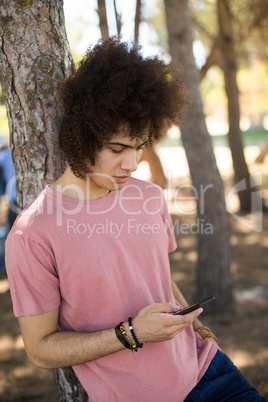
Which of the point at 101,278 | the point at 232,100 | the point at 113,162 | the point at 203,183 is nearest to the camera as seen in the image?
the point at 101,278

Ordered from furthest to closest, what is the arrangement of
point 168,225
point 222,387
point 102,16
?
point 102,16 → point 168,225 → point 222,387

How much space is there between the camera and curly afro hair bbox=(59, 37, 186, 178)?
4.83 ft

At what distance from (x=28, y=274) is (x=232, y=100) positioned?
7.16 metres

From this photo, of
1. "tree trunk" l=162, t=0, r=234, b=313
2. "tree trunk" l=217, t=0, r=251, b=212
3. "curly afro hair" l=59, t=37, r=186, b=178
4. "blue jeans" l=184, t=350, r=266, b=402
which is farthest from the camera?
"tree trunk" l=217, t=0, r=251, b=212

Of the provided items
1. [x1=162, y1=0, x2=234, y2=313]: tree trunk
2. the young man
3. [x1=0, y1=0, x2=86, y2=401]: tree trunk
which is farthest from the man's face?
[x1=162, y1=0, x2=234, y2=313]: tree trunk

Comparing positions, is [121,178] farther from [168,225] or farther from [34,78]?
[34,78]

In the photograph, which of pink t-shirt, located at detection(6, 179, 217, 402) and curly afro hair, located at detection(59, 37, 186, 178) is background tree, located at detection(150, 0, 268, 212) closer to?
curly afro hair, located at detection(59, 37, 186, 178)

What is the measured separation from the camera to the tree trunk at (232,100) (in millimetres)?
7175

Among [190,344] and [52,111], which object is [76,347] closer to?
[190,344]

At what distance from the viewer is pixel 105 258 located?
4.76 ft

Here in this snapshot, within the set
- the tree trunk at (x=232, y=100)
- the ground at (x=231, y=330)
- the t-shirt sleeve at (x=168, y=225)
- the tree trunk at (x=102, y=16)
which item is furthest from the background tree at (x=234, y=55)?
the t-shirt sleeve at (x=168, y=225)

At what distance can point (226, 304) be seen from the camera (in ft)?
14.6

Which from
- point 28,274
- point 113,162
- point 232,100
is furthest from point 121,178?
point 232,100

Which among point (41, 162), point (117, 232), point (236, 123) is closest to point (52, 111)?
point (41, 162)
